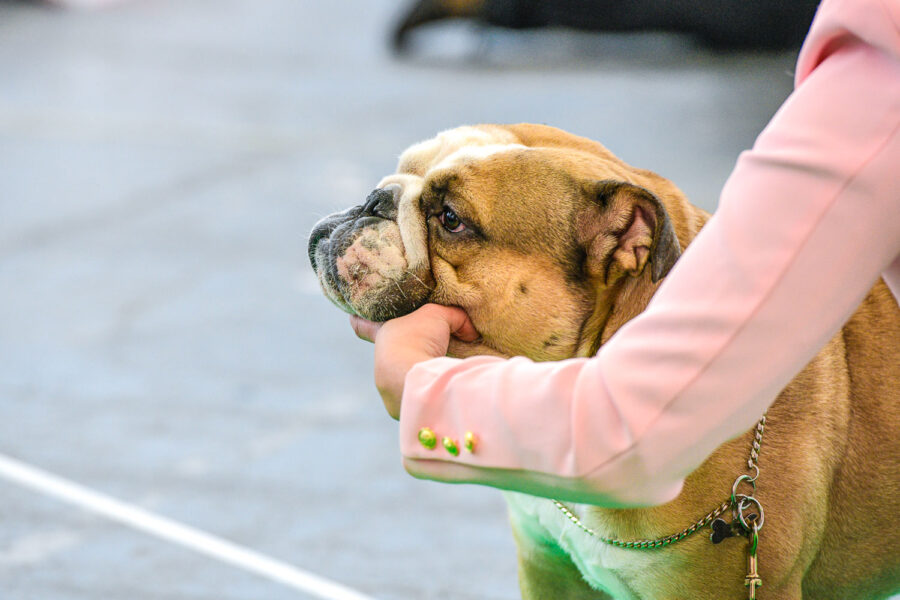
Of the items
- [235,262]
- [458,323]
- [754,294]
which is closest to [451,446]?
[754,294]

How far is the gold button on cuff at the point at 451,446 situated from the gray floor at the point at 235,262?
1760 millimetres

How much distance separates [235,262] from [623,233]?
402 centimetres

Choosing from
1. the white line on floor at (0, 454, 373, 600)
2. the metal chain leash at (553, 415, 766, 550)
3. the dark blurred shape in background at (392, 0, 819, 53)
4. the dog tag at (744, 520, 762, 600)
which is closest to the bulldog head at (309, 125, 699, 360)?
the metal chain leash at (553, 415, 766, 550)

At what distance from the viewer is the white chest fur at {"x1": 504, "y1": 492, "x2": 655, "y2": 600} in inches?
82.5

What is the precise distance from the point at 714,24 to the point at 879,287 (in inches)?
342

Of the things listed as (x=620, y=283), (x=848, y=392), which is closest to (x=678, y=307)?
(x=620, y=283)

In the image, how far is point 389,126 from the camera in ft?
27.4

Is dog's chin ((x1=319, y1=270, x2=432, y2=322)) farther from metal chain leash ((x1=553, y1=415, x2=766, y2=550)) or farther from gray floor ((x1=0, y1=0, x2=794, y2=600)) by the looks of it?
gray floor ((x1=0, y1=0, x2=794, y2=600))

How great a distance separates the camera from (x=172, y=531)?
333cm

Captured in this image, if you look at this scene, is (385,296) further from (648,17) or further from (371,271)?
(648,17)

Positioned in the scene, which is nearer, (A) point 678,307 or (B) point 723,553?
(A) point 678,307

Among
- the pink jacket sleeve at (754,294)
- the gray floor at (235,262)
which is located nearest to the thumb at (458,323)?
the pink jacket sleeve at (754,294)

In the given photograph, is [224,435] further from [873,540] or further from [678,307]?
[678,307]

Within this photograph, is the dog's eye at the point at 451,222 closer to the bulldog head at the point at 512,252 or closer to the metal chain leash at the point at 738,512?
the bulldog head at the point at 512,252
